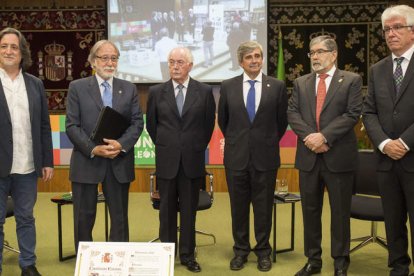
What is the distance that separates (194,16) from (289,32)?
1.66 meters

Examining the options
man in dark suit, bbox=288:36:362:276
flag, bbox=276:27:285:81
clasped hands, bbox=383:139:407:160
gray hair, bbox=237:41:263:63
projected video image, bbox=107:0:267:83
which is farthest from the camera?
flag, bbox=276:27:285:81

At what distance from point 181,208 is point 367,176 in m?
1.59

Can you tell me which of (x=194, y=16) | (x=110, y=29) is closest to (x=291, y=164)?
(x=194, y=16)

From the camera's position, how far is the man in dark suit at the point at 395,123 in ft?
10.0

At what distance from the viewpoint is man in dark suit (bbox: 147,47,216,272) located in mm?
3611

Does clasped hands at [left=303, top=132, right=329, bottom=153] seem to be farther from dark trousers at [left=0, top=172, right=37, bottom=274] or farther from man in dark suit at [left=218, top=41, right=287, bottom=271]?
dark trousers at [left=0, top=172, right=37, bottom=274]

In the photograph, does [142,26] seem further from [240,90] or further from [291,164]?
[240,90]

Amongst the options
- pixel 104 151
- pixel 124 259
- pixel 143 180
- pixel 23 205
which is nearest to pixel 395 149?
pixel 124 259

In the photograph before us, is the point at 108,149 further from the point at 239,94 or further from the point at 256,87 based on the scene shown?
the point at 256,87

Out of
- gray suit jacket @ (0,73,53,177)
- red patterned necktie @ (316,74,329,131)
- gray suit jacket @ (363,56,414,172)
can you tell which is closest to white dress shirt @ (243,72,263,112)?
red patterned necktie @ (316,74,329,131)

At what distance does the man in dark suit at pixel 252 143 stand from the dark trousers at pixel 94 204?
2.59ft

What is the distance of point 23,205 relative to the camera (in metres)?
3.28

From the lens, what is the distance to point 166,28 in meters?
8.08

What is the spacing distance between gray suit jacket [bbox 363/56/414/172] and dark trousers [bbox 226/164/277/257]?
801 mm
